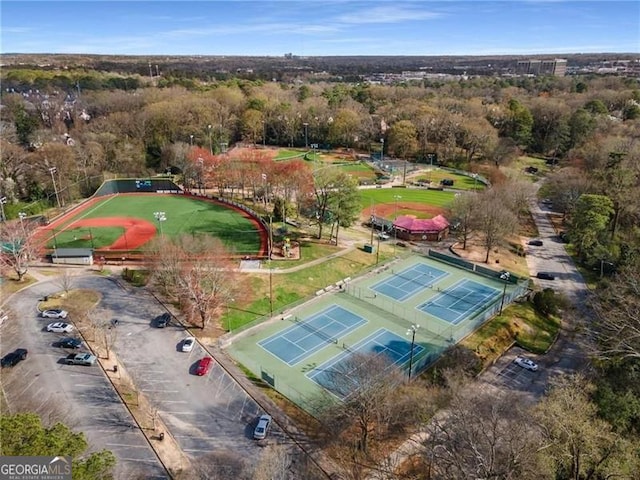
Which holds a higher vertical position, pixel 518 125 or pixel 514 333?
pixel 518 125

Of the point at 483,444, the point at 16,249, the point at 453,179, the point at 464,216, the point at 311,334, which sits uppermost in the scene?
the point at 464,216

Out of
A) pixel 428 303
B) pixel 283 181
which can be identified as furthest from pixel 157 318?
pixel 283 181

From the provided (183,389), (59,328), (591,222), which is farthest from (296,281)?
(591,222)

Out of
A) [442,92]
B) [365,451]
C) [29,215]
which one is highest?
[442,92]

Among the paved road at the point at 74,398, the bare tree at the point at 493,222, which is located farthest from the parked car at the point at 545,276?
the paved road at the point at 74,398

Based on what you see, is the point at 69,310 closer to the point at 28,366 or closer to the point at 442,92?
the point at 28,366

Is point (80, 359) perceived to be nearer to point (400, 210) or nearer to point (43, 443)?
point (43, 443)

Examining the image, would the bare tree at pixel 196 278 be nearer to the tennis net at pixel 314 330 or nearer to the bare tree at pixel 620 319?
the tennis net at pixel 314 330
